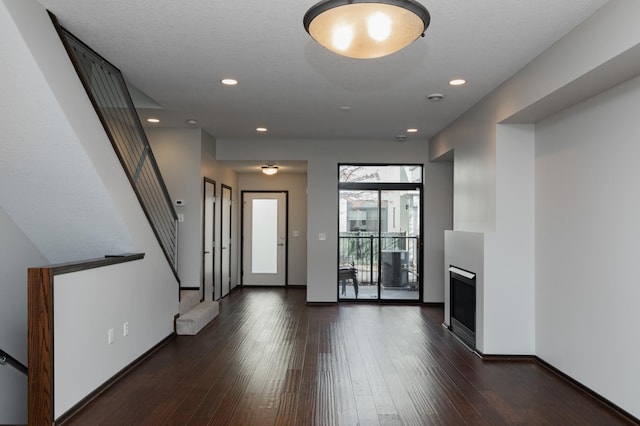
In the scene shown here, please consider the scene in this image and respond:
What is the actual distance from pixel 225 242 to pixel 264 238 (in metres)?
1.33

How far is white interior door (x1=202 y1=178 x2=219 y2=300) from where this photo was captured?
21.9 ft

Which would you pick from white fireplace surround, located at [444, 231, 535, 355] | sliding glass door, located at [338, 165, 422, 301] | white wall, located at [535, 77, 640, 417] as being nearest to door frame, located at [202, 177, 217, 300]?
sliding glass door, located at [338, 165, 422, 301]

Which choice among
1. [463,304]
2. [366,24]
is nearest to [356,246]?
[463,304]

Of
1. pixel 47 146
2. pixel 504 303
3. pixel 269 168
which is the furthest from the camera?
pixel 269 168

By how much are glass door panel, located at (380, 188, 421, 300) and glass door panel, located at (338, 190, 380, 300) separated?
0.53 feet

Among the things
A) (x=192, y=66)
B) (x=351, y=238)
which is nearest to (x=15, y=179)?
(x=192, y=66)

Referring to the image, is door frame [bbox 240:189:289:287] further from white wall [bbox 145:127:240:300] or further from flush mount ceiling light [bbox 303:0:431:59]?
flush mount ceiling light [bbox 303:0:431:59]

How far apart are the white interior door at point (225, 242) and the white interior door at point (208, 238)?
1.99 ft

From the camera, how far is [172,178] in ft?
21.4

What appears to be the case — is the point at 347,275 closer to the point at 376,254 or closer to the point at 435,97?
the point at 376,254

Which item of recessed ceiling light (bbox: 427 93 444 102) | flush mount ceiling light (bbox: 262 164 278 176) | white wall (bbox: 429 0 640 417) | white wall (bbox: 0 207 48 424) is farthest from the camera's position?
flush mount ceiling light (bbox: 262 164 278 176)

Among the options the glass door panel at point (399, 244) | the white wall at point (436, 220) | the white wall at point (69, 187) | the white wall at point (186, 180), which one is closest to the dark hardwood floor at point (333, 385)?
the white wall at point (69, 187)

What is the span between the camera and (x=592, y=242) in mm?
3539

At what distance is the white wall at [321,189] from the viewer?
7.39m
